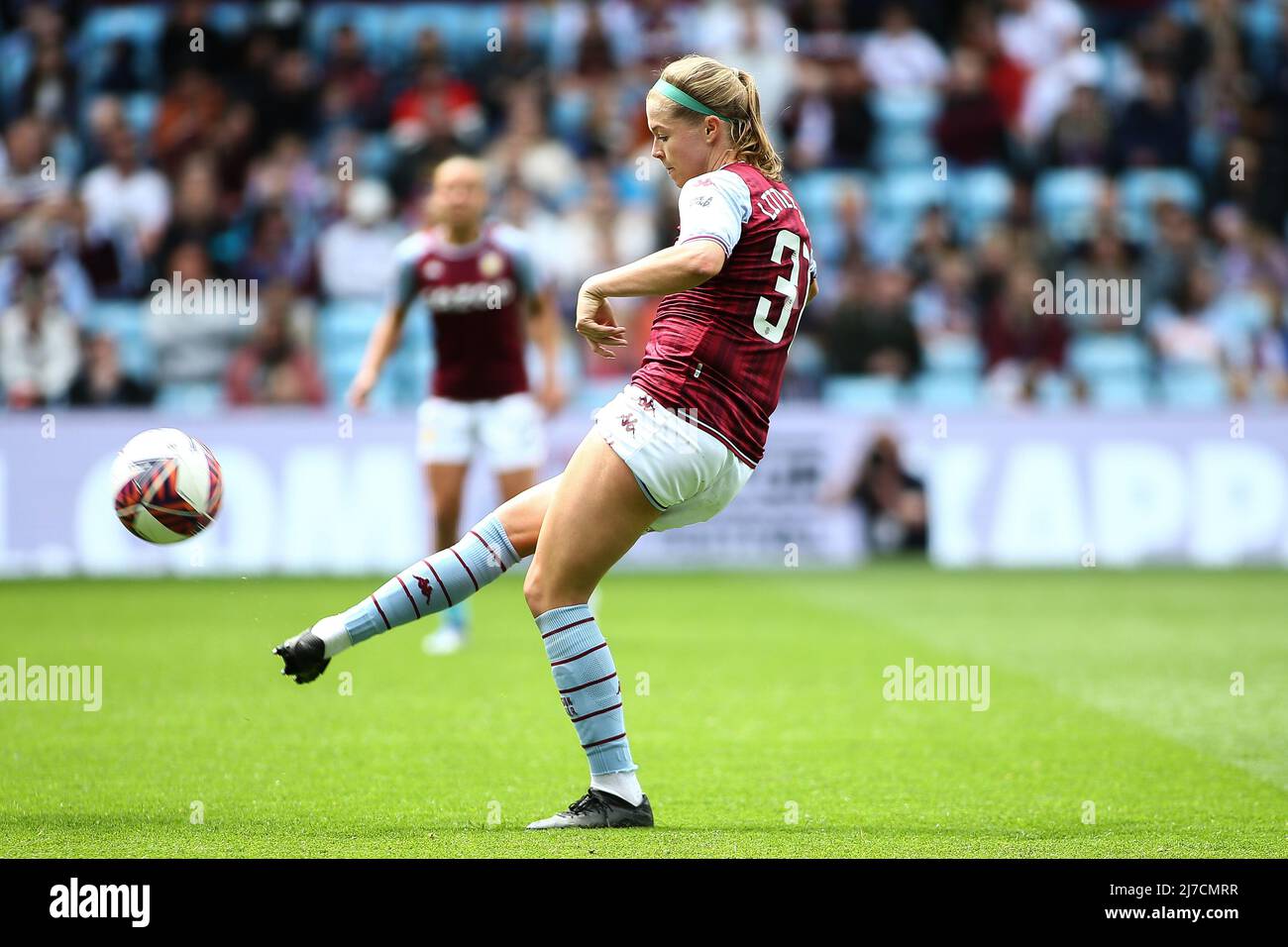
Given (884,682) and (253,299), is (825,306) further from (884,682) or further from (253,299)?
(884,682)

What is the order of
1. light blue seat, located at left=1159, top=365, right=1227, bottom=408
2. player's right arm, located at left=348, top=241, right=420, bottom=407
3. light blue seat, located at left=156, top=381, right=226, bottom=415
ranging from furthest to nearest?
1. light blue seat, located at left=1159, top=365, right=1227, bottom=408
2. light blue seat, located at left=156, top=381, right=226, bottom=415
3. player's right arm, located at left=348, top=241, right=420, bottom=407

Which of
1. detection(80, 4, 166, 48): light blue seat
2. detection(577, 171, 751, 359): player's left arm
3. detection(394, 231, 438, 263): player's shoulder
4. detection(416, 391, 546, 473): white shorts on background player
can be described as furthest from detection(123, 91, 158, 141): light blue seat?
detection(577, 171, 751, 359): player's left arm

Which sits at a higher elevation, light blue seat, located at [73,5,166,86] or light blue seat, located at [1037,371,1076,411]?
light blue seat, located at [73,5,166,86]

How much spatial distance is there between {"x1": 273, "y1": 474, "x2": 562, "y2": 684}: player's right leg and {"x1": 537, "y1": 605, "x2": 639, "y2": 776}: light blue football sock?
0.30 metres

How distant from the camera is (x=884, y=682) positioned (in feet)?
29.8

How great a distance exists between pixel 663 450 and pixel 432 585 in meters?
0.94

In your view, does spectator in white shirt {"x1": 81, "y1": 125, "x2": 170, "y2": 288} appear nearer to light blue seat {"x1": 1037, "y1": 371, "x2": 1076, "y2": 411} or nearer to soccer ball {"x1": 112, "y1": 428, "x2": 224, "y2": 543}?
light blue seat {"x1": 1037, "y1": 371, "x2": 1076, "y2": 411}

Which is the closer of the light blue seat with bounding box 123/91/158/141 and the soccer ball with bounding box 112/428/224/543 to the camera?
the soccer ball with bounding box 112/428/224/543

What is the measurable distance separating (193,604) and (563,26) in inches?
381

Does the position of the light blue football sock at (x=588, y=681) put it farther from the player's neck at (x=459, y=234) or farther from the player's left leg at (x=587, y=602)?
the player's neck at (x=459, y=234)

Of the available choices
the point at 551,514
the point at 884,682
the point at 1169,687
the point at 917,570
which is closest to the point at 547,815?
the point at 551,514

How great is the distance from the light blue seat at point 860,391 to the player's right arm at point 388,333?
292 inches

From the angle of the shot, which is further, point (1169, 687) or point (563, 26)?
Answer: point (563, 26)

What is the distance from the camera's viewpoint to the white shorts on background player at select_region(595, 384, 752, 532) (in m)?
5.31
